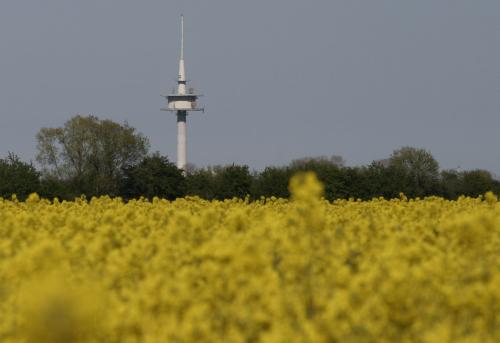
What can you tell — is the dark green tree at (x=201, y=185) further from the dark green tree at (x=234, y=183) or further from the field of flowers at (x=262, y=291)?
the field of flowers at (x=262, y=291)

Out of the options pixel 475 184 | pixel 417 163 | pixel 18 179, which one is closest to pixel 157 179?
pixel 18 179

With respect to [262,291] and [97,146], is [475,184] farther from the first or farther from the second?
[262,291]

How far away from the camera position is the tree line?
75250 mm

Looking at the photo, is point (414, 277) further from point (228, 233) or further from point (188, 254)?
point (228, 233)

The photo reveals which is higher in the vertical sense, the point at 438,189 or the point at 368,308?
the point at 438,189

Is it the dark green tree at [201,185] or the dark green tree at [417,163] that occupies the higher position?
the dark green tree at [417,163]

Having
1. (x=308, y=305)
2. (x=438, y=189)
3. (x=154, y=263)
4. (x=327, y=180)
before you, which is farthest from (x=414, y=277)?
(x=438, y=189)

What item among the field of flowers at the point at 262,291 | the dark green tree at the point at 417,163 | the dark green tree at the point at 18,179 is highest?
the dark green tree at the point at 417,163

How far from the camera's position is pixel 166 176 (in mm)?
87062

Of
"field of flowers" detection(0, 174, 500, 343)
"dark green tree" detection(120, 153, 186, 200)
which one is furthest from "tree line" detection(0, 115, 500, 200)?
"field of flowers" detection(0, 174, 500, 343)

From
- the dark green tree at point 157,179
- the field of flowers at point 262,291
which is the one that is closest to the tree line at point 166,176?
the dark green tree at point 157,179

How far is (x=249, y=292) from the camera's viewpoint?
10711 mm

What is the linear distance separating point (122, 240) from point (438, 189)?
85.7 m

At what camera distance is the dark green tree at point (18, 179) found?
7094cm
